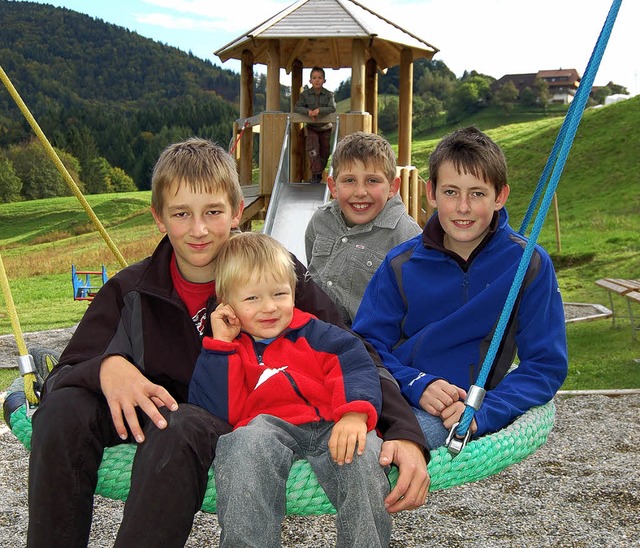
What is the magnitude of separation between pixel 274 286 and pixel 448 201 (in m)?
0.65

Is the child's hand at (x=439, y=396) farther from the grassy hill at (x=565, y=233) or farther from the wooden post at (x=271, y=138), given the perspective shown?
the wooden post at (x=271, y=138)

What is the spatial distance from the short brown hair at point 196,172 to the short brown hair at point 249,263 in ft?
0.53

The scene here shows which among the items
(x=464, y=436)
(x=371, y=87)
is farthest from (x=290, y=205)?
(x=464, y=436)

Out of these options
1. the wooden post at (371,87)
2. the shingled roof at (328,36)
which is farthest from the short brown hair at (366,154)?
the wooden post at (371,87)

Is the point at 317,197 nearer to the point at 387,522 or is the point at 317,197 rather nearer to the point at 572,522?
the point at 572,522

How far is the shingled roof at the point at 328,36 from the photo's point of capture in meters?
8.34

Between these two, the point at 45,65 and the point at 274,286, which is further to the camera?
the point at 45,65

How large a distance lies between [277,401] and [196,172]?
25.0 inches

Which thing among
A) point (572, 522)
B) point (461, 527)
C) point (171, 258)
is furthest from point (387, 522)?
point (572, 522)

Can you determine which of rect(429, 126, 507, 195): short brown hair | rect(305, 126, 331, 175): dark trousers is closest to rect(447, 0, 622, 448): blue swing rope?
rect(429, 126, 507, 195): short brown hair

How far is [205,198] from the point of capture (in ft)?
6.23

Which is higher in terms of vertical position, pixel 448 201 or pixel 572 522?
pixel 448 201

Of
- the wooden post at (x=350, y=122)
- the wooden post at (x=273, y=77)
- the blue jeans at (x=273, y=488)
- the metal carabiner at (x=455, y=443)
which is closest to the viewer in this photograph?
the blue jeans at (x=273, y=488)

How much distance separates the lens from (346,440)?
156 cm
